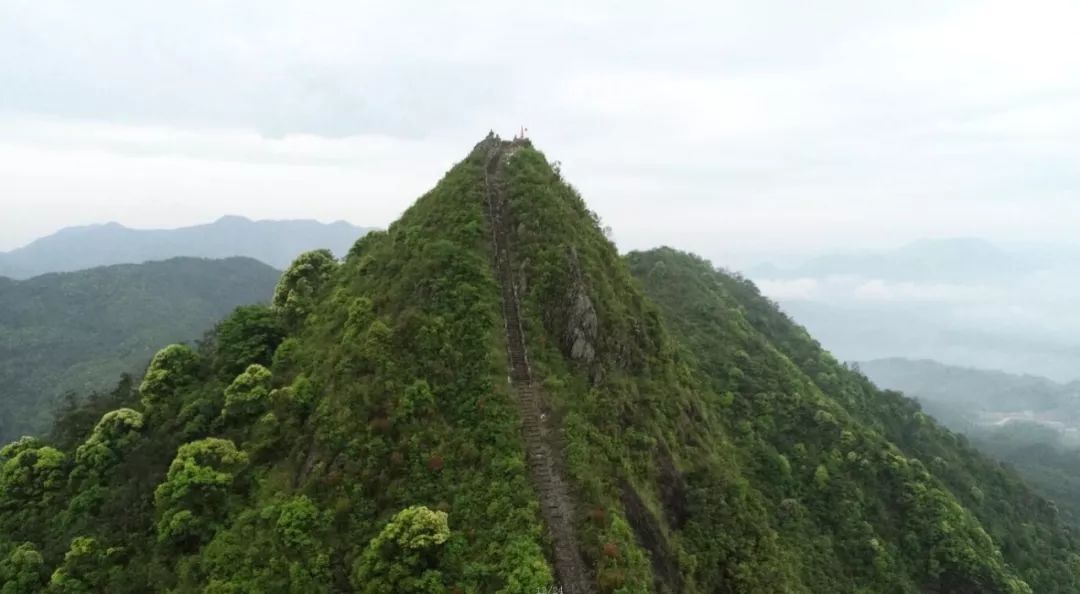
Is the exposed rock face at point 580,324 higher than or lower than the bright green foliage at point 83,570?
higher

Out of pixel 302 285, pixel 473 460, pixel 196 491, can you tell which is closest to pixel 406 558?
pixel 473 460

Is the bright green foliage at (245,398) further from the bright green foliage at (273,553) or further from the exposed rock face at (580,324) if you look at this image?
the exposed rock face at (580,324)

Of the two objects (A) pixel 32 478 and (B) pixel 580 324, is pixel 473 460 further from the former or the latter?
(A) pixel 32 478

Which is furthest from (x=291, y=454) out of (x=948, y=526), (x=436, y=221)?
(x=948, y=526)

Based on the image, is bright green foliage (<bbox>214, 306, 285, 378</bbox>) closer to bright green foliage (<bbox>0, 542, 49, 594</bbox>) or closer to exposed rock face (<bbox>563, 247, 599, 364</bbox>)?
bright green foliage (<bbox>0, 542, 49, 594</bbox>)

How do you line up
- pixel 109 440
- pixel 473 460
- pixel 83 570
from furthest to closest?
1. pixel 109 440
2. pixel 83 570
3. pixel 473 460

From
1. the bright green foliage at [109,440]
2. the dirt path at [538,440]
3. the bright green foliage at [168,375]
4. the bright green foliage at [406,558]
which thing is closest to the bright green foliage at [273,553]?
the bright green foliage at [406,558]

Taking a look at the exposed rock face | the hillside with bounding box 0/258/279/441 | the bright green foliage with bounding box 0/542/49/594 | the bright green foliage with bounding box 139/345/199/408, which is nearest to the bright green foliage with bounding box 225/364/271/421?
the bright green foliage with bounding box 139/345/199/408
